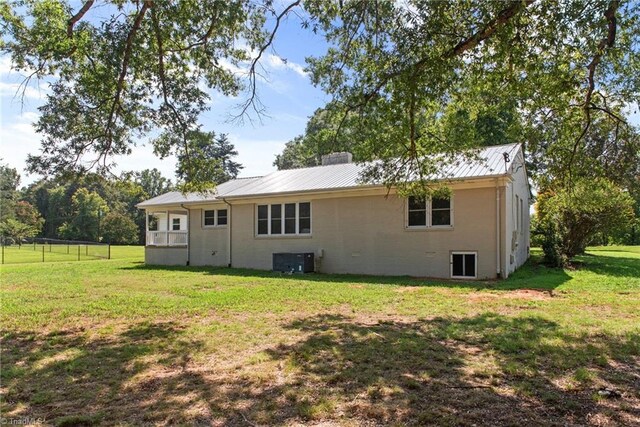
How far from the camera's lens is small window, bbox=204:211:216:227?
18.9 m

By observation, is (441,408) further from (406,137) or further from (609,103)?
(609,103)

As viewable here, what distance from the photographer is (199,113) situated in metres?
8.89

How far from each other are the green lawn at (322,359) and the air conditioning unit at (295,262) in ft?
19.1

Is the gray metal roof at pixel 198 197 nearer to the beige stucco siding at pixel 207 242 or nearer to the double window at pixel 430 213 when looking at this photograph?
the beige stucco siding at pixel 207 242

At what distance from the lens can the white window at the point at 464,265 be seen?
1266 centimetres

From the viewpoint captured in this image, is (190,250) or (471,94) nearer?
(471,94)

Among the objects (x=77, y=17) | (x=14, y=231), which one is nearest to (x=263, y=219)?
(x=77, y=17)

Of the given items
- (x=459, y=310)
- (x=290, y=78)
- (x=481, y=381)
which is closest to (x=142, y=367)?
(x=481, y=381)

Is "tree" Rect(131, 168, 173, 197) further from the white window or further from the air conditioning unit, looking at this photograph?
the white window

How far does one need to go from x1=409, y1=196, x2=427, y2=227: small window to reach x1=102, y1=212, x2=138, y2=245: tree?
160ft

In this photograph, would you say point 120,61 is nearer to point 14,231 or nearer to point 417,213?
point 417,213

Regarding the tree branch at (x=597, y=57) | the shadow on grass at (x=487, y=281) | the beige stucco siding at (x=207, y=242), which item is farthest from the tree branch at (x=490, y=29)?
the beige stucco siding at (x=207, y=242)

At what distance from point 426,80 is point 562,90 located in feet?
7.97

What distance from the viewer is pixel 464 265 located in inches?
505
